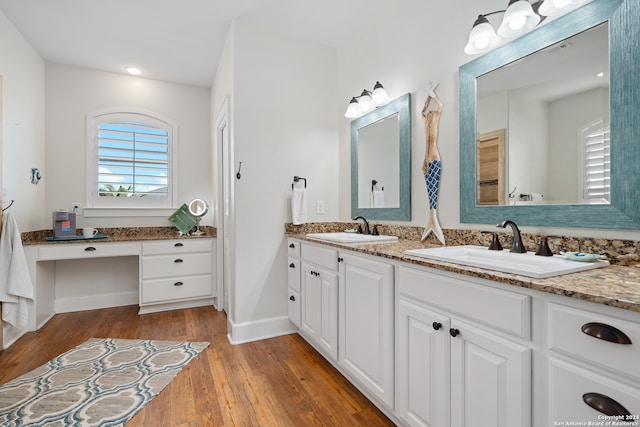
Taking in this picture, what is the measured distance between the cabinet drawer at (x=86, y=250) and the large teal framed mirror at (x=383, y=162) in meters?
2.37

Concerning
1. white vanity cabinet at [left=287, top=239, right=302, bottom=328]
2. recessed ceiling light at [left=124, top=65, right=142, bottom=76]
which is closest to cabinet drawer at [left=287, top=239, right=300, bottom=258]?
white vanity cabinet at [left=287, top=239, right=302, bottom=328]

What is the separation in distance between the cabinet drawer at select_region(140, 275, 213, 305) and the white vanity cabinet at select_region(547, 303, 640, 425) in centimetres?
331

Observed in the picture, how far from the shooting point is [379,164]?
2512 millimetres

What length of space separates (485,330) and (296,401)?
122cm

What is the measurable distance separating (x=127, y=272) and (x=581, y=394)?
13.5ft

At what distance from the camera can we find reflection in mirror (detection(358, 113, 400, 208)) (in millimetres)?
2332

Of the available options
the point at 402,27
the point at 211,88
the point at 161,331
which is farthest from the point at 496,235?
the point at 211,88

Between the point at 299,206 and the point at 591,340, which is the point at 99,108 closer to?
the point at 299,206

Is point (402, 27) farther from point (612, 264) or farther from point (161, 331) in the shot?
point (161, 331)

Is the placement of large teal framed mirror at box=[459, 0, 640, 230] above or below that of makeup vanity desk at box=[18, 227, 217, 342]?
above

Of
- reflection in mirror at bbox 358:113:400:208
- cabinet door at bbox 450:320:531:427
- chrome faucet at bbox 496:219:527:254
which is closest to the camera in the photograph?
cabinet door at bbox 450:320:531:427

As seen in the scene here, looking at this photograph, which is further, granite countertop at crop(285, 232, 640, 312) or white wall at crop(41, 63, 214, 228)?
white wall at crop(41, 63, 214, 228)

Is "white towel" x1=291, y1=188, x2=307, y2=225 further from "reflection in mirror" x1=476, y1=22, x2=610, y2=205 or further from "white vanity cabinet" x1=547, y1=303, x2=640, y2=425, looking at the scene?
"white vanity cabinet" x1=547, y1=303, x2=640, y2=425

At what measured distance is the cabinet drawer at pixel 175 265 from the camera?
10.8 feet
